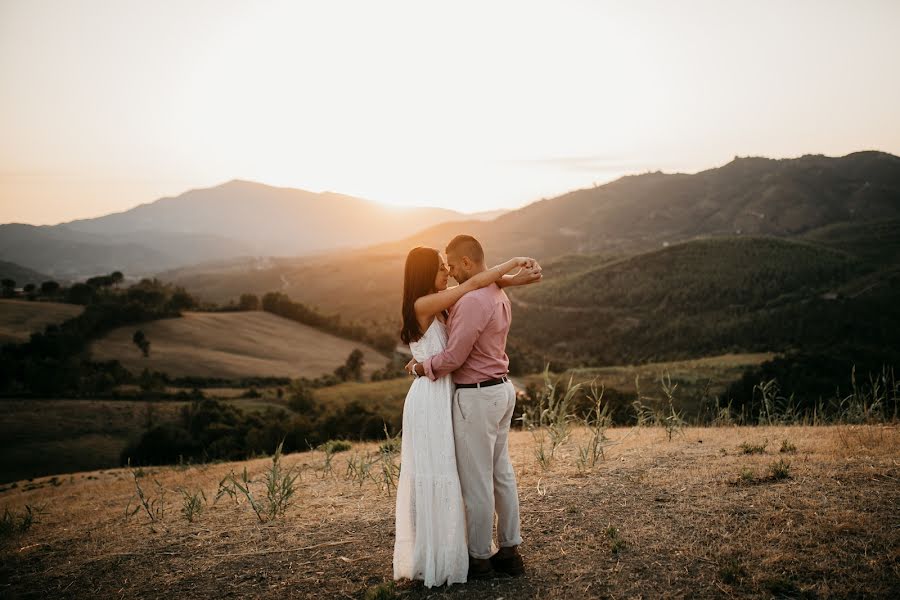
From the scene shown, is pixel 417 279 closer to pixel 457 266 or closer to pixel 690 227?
pixel 457 266

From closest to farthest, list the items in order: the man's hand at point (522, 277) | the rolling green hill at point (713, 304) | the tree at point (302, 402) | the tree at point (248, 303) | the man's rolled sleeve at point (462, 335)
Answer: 1. the man's rolled sleeve at point (462, 335)
2. the man's hand at point (522, 277)
3. the tree at point (302, 402)
4. the rolling green hill at point (713, 304)
5. the tree at point (248, 303)

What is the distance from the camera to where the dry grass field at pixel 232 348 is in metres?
58.0

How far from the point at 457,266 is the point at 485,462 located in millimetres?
1404

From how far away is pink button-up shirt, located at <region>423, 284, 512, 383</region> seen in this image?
12.7ft

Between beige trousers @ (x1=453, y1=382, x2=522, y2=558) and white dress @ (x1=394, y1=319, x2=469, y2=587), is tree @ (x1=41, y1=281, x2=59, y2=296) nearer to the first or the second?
white dress @ (x1=394, y1=319, x2=469, y2=587)

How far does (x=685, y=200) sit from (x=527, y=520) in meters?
214

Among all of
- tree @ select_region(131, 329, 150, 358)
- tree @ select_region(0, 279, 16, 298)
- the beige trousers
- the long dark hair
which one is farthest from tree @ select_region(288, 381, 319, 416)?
tree @ select_region(0, 279, 16, 298)

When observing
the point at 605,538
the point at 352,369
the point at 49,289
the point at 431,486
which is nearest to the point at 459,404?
the point at 431,486

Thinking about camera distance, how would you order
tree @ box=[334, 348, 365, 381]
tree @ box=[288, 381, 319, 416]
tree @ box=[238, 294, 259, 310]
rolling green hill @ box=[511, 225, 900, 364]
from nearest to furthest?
tree @ box=[288, 381, 319, 416]
tree @ box=[334, 348, 365, 381]
rolling green hill @ box=[511, 225, 900, 364]
tree @ box=[238, 294, 259, 310]

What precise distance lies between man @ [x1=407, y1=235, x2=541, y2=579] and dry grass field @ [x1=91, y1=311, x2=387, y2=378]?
5758 centimetres

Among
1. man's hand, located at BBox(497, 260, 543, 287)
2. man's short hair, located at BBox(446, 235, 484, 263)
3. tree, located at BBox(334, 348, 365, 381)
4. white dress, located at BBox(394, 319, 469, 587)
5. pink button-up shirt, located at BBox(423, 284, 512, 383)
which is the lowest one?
tree, located at BBox(334, 348, 365, 381)

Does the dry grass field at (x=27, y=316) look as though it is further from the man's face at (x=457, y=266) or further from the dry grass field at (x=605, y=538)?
the man's face at (x=457, y=266)

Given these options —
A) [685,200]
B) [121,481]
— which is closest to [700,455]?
[121,481]

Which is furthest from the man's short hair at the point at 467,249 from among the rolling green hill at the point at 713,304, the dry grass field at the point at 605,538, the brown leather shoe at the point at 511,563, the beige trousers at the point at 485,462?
the rolling green hill at the point at 713,304
